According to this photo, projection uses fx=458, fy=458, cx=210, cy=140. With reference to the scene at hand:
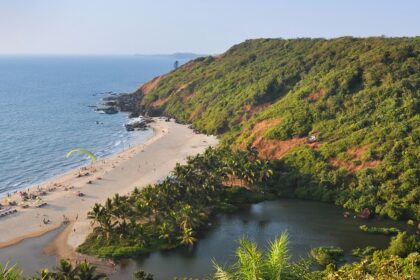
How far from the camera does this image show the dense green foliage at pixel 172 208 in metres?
63.3

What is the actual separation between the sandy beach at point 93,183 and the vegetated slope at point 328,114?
45.9 ft

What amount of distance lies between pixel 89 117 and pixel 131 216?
4353 inches

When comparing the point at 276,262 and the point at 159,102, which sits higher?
the point at 276,262

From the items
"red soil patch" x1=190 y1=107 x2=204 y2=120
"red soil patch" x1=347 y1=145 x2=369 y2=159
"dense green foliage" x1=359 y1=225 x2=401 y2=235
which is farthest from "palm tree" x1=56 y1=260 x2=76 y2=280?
"red soil patch" x1=190 y1=107 x2=204 y2=120

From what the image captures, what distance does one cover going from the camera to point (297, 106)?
116125mm

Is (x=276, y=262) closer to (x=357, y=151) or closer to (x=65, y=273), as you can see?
(x=65, y=273)

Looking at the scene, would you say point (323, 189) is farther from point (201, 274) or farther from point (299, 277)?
point (299, 277)

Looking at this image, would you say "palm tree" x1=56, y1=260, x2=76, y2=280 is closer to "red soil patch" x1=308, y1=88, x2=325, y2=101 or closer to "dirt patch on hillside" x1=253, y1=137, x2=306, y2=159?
"dirt patch on hillside" x1=253, y1=137, x2=306, y2=159

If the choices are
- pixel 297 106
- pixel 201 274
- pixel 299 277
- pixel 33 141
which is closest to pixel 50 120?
pixel 33 141

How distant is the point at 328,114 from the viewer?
10762 cm

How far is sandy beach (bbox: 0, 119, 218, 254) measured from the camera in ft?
230

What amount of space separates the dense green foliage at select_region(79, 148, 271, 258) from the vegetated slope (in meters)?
9.77

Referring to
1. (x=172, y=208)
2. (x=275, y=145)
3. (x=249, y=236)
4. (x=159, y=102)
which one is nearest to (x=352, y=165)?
(x=275, y=145)

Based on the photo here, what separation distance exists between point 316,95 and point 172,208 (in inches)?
2471
